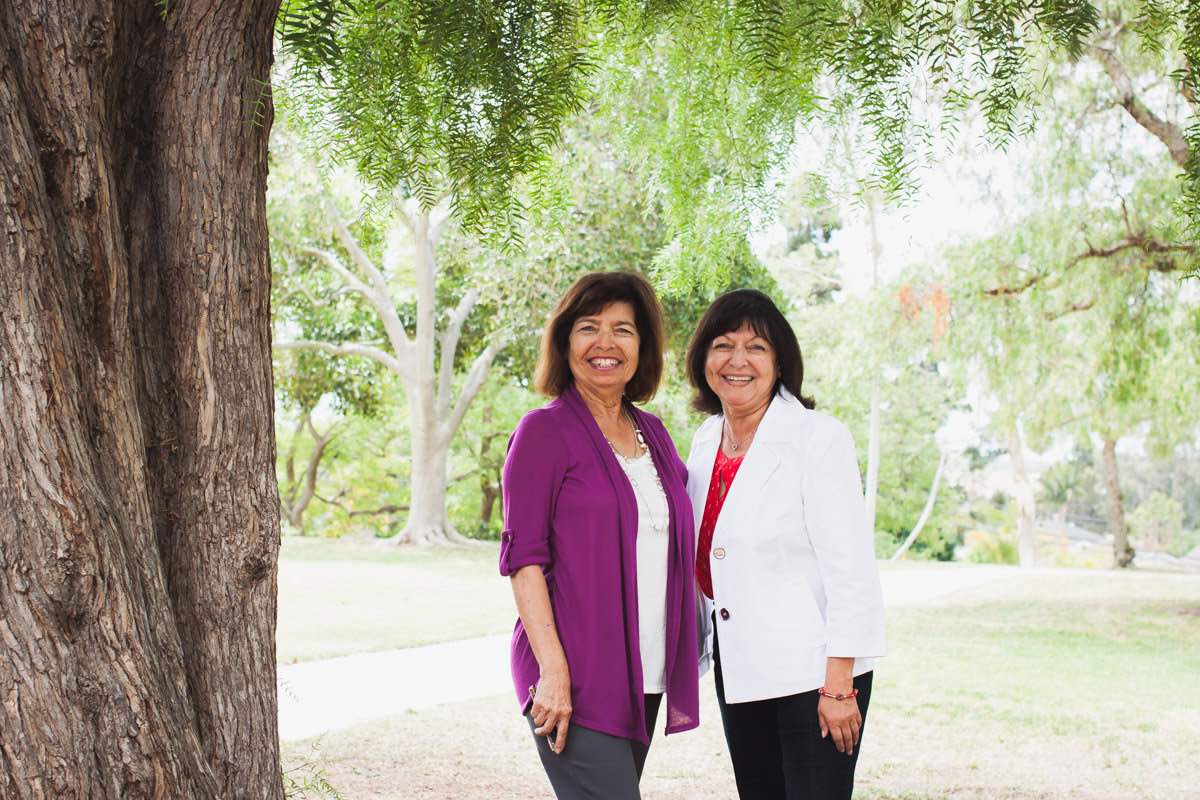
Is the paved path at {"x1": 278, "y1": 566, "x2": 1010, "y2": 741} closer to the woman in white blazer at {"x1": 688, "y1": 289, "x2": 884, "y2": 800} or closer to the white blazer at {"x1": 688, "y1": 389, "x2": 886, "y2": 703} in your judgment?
the woman in white blazer at {"x1": 688, "y1": 289, "x2": 884, "y2": 800}

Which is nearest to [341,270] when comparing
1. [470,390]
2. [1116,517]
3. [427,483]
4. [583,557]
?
[470,390]

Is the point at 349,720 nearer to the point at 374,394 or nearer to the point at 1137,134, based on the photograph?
the point at 1137,134

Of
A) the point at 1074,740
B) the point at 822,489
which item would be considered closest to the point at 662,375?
the point at 822,489

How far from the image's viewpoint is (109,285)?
8.57 feet

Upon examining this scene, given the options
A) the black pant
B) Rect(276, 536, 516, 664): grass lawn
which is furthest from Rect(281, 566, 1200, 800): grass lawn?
the black pant

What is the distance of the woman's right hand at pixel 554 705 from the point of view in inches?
105

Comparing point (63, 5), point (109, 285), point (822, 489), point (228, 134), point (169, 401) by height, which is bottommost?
point (822, 489)

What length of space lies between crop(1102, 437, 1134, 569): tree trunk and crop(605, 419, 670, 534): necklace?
23.8m

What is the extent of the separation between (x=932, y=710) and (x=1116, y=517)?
19878 mm

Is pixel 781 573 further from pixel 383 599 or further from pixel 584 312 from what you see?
pixel 383 599

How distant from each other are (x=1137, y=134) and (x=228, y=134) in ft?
37.4

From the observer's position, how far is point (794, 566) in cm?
297

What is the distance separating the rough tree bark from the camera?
66.9 ft

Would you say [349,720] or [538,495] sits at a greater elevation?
[538,495]
